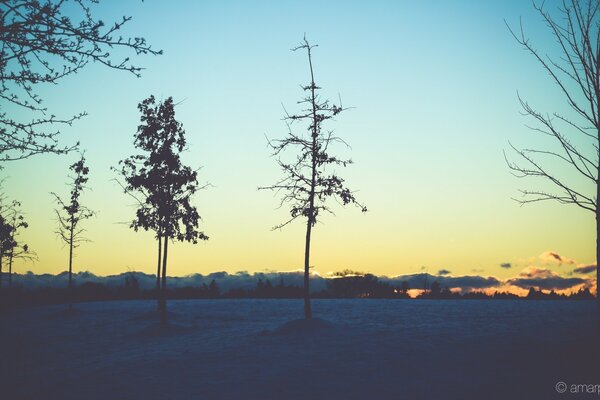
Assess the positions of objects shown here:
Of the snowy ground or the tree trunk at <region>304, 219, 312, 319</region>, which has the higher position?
the tree trunk at <region>304, 219, 312, 319</region>

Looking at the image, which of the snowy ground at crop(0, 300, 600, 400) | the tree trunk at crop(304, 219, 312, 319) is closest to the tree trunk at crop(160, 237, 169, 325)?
the snowy ground at crop(0, 300, 600, 400)

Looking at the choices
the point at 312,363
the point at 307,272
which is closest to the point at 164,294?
the point at 307,272

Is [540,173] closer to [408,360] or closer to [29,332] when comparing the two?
[408,360]

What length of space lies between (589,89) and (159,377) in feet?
52.2

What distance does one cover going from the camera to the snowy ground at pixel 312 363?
36.5 feet

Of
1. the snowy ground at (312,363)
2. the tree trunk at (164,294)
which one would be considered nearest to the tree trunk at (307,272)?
the snowy ground at (312,363)

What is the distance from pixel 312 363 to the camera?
45.9 ft

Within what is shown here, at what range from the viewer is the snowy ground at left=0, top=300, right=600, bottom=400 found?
11125 millimetres

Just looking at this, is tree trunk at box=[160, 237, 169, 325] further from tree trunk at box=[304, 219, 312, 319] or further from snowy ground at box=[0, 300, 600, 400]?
tree trunk at box=[304, 219, 312, 319]

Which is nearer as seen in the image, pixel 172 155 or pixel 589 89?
pixel 589 89

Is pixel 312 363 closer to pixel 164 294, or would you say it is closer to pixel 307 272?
pixel 307 272

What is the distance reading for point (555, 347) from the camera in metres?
15.1

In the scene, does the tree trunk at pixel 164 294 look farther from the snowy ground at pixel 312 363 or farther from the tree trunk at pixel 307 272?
the tree trunk at pixel 307 272

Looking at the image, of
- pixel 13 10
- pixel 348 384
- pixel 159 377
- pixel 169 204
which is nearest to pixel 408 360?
pixel 348 384
